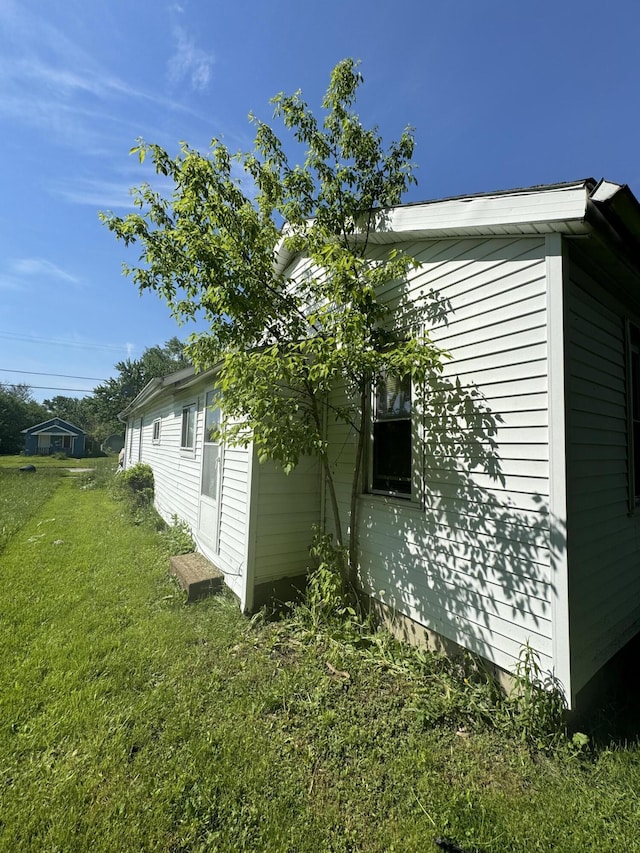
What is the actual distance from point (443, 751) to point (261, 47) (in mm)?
8207

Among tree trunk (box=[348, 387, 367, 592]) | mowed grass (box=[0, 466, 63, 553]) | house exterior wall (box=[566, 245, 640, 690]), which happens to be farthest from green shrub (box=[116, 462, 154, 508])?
house exterior wall (box=[566, 245, 640, 690])

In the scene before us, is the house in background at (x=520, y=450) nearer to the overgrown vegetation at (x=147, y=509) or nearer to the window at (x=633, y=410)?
the window at (x=633, y=410)

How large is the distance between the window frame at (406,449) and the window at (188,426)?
15.2 feet

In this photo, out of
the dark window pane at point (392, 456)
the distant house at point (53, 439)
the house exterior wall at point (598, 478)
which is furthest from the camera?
the distant house at point (53, 439)

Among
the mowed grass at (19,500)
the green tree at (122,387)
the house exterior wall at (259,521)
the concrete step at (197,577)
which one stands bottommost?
the mowed grass at (19,500)

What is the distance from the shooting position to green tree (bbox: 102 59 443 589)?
10.8 feet

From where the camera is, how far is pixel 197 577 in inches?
187

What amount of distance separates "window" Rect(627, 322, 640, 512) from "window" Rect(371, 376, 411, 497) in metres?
2.12

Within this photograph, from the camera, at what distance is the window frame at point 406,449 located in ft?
11.5

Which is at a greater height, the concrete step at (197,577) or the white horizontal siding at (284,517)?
the white horizontal siding at (284,517)

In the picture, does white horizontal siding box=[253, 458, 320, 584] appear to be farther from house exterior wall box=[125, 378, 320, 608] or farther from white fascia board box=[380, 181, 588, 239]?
white fascia board box=[380, 181, 588, 239]

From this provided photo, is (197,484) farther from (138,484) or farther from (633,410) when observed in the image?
(138,484)

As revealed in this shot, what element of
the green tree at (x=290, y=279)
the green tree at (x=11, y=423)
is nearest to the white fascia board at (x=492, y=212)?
the green tree at (x=290, y=279)

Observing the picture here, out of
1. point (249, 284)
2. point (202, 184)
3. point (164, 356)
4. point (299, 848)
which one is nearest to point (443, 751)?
point (299, 848)
